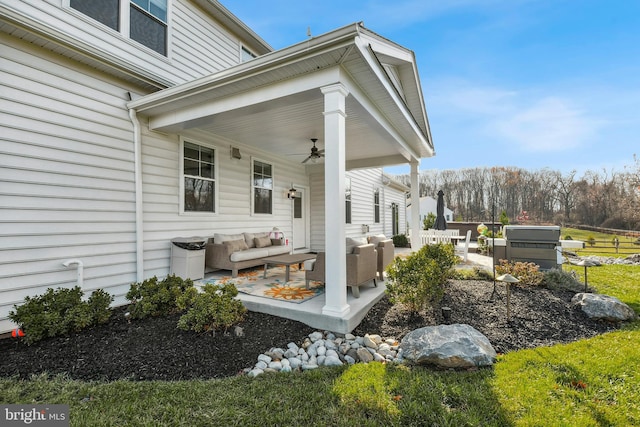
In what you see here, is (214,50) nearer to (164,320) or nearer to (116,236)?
(116,236)

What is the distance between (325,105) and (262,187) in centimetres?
481

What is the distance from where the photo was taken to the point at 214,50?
6.87 metres

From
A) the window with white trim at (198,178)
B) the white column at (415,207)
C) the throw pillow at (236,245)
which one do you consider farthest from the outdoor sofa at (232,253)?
the white column at (415,207)

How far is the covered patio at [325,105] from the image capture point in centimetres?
343

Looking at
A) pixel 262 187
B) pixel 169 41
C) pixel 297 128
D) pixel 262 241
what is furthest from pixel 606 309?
pixel 169 41

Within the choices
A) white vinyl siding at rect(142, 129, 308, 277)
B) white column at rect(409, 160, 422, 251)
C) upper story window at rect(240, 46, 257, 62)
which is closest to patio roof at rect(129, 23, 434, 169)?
white vinyl siding at rect(142, 129, 308, 277)

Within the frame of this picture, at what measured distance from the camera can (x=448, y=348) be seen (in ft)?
8.84

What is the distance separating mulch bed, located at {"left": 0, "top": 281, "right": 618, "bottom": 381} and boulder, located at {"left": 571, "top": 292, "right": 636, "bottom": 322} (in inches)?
3.9

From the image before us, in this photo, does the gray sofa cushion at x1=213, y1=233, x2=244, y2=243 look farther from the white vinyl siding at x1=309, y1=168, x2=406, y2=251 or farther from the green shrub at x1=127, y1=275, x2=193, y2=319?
the white vinyl siding at x1=309, y1=168, x2=406, y2=251

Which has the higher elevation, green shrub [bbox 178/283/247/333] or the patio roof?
the patio roof

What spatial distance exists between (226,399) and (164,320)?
2087mm

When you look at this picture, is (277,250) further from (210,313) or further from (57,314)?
(57,314)

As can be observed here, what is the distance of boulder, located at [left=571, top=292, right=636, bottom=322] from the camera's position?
368 centimetres

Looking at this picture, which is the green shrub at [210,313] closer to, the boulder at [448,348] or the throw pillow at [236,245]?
the boulder at [448,348]
